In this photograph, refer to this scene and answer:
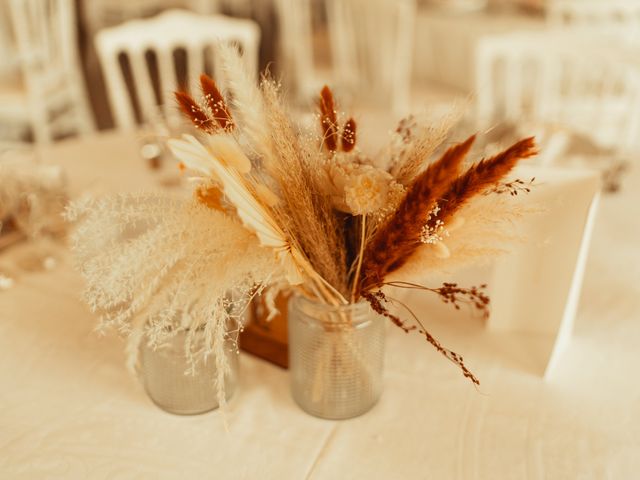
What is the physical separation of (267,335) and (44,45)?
8.86 feet

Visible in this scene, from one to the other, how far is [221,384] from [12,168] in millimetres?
853

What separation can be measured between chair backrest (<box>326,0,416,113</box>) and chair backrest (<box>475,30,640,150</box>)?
0.38m

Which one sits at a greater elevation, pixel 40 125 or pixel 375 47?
pixel 375 47

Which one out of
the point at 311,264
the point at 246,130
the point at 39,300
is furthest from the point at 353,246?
the point at 39,300

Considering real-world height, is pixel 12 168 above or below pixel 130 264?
below

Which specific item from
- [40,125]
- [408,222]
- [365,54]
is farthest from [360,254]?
[40,125]

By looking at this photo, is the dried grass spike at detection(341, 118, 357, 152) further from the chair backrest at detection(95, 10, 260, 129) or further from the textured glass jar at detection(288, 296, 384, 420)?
the chair backrest at detection(95, 10, 260, 129)

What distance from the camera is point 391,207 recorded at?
675 mm

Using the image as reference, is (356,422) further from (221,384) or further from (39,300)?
(39,300)

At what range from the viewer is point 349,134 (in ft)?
2.30

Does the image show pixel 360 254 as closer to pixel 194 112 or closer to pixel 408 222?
pixel 408 222

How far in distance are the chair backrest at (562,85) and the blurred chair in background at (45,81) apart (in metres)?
1.95

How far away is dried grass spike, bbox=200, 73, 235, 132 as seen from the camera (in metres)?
0.65

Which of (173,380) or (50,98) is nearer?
(173,380)
